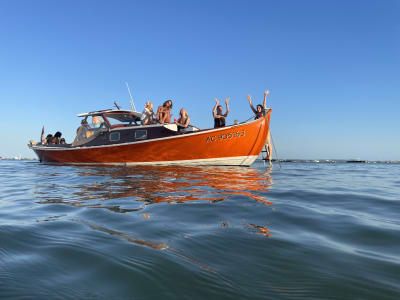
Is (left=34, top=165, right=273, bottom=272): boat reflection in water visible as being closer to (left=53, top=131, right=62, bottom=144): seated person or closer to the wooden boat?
the wooden boat

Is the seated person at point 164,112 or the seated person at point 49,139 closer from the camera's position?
the seated person at point 164,112

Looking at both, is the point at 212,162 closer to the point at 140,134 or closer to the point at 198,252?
the point at 140,134

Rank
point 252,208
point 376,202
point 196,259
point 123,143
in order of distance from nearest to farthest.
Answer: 1. point 196,259
2. point 252,208
3. point 376,202
4. point 123,143

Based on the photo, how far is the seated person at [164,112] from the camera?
1030 centimetres

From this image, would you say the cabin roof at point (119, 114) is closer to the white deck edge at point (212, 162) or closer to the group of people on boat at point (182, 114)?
the group of people on boat at point (182, 114)

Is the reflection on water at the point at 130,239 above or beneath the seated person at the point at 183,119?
beneath

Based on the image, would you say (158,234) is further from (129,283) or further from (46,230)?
(46,230)

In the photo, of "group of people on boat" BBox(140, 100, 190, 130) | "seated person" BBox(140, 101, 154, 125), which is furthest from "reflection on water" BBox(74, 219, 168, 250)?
"seated person" BBox(140, 101, 154, 125)

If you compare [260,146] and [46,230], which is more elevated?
[260,146]

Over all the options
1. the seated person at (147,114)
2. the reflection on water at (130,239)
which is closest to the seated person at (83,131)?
the seated person at (147,114)

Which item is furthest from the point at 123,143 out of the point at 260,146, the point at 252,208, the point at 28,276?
the point at 28,276

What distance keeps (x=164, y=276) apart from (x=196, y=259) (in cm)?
25

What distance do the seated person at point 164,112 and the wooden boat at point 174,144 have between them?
48 cm

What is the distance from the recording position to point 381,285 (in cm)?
113
